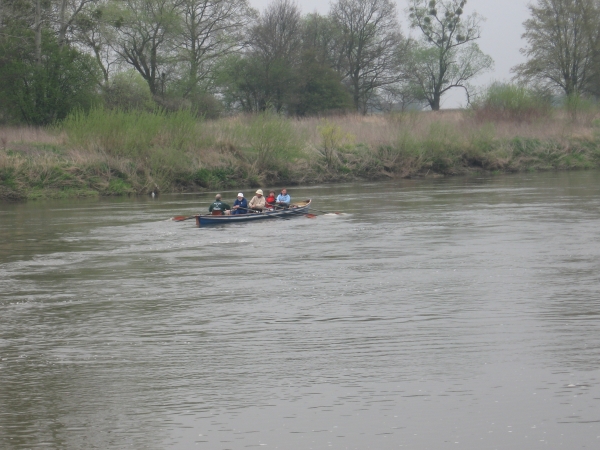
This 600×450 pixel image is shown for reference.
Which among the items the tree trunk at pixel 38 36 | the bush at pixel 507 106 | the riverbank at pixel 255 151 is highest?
the tree trunk at pixel 38 36

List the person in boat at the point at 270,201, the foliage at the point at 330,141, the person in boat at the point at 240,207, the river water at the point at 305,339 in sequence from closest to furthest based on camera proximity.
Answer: the river water at the point at 305,339
the person in boat at the point at 240,207
the person in boat at the point at 270,201
the foliage at the point at 330,141

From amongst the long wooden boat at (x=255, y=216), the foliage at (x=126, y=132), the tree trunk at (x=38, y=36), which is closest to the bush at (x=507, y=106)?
the foliage at (x=126, y=132)

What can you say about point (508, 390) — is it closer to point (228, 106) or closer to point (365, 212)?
point (365, 212)

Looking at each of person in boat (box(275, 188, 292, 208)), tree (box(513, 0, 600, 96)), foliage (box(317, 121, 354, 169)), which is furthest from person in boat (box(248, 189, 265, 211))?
tree (box(513, 0, 600, 96))

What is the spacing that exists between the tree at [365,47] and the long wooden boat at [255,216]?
41.0 m

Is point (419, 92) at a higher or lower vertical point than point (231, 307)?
higher

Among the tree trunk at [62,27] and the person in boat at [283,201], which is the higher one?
the tree trunk at [62,27]

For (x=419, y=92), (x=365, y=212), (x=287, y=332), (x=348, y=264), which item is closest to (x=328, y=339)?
(x=287, y=332)

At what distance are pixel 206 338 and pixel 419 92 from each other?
2495 inches

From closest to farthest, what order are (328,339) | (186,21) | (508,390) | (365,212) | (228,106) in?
(508,390)
(328,339)
(365,212)
(186,21)
(228,106)

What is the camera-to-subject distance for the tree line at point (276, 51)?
50875mm

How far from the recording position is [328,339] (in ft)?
36.0

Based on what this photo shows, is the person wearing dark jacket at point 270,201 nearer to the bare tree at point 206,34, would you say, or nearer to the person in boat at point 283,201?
the person in boat at point 283,201

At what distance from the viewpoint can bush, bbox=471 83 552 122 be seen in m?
50.8
